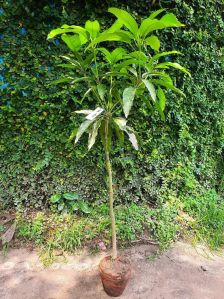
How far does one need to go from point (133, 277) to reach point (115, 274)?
1.30 feet

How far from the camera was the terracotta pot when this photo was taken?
1639mm

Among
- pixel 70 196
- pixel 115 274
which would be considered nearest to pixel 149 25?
pixel 115 274

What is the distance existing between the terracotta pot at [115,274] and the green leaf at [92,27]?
4.67 feet

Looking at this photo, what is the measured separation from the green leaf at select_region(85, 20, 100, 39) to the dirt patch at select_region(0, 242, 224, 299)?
1692 mm

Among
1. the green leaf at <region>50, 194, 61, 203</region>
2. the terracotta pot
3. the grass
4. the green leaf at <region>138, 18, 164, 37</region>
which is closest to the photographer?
the green leaf at <region>138, 18, 164, 37</region>

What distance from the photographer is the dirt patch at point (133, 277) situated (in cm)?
179

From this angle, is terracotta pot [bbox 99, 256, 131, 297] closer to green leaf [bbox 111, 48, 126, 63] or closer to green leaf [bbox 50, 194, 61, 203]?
green leaf [bbox 50, 194, 61, 203]

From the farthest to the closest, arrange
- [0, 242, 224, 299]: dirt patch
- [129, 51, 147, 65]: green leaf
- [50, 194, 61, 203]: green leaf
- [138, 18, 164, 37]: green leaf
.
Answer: [50, 194, 61, 203]: green leaf
[0, 242, 224, 299]: dirt patch
[129, 51, 147, 65]: green leaf
[138, 18, 164, 37]: green leaf

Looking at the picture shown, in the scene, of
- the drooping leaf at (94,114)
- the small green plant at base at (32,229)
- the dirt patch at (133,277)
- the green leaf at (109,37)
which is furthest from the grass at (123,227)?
the green leaf at (109,37)

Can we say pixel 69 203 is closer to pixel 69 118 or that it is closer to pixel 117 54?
pixel 69 118

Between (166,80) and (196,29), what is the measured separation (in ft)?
5.08

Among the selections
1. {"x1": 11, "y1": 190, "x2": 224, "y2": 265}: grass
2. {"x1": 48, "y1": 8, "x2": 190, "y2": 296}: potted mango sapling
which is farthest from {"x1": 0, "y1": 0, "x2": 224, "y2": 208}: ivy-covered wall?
{"x1": 48, "y1": 8, "x2": 190, "y2": 296}: potted mango sapling

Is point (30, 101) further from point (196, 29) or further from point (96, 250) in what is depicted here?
point (196, 29)

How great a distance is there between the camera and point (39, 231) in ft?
7.19
